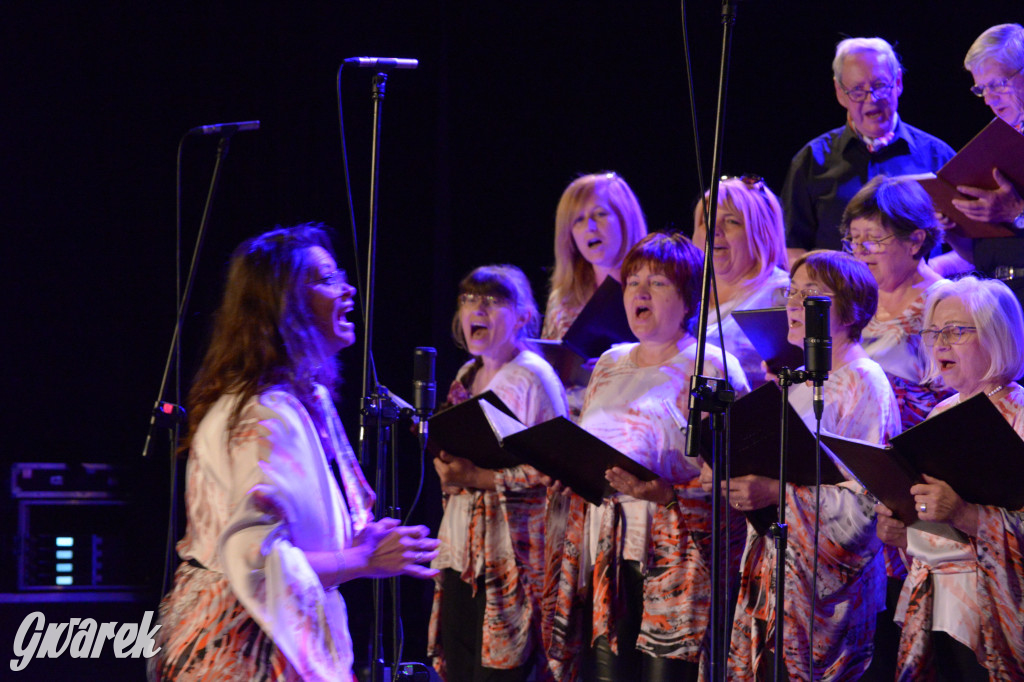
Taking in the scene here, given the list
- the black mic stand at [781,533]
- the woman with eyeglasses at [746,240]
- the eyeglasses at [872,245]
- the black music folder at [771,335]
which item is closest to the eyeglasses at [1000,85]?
the eyeglasses at [872,245]

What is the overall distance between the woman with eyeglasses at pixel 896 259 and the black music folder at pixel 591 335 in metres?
0.74

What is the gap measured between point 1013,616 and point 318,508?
1512mm

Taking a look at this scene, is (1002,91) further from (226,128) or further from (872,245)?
(226,128)

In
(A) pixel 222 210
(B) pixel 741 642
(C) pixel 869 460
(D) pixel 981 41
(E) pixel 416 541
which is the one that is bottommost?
(B) pixel 741 642

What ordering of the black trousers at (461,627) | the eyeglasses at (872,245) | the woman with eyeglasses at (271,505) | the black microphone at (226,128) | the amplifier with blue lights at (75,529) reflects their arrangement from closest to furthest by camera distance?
the woman with eyeglasses at (271,505) < the eyeglasses at (872,245) < the black trousers at (461,627) < the black microphone at (226,128) < the amplifier with blue lights at (75,529)

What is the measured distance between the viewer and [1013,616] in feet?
7.27

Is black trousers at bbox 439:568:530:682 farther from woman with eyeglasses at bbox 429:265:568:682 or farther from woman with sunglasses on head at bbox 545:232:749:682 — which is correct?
woman with sunglasses on head at bbox 545:232:749:682

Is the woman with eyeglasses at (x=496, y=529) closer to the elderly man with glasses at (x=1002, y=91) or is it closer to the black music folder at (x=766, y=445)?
the black music folder at (x=766, y=445)

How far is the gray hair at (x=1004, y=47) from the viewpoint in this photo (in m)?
3.06

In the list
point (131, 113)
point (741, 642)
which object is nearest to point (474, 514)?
point (741, 642)

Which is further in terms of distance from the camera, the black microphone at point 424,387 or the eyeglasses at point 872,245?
the eyeglasses at point 872,245

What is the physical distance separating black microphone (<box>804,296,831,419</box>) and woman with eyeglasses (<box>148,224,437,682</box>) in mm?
874

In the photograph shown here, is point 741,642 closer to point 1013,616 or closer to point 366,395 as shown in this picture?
point 1013,616

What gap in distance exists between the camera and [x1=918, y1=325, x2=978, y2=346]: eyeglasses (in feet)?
8.08
